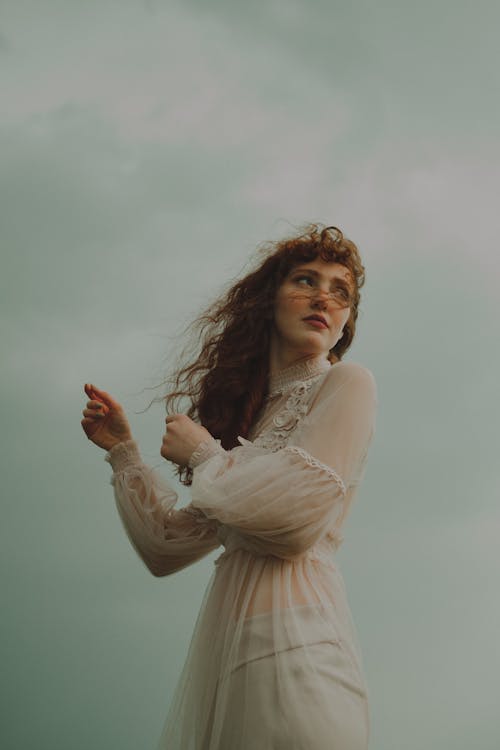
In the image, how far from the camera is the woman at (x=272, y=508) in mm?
2826

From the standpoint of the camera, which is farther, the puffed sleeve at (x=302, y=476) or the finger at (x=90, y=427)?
the finger at (x=90, y=427)

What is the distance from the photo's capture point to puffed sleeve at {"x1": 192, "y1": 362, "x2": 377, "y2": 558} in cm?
289

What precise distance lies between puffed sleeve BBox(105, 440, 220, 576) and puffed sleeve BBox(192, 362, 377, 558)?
1.76 feet

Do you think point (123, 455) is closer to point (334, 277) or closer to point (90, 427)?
point (90, 427)

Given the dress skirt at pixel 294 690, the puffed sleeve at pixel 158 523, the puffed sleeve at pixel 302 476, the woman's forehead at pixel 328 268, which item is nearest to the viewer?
the dress skirt at pixel 294 690

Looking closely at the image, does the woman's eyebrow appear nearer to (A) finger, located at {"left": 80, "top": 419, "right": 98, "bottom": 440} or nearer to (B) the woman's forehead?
(B) the woman's forehead

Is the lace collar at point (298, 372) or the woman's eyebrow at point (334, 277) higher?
the woman's eyebrow at point (334, 277)

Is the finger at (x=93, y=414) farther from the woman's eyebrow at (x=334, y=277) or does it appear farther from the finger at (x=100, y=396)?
the woman's eyebrow at (x=334, y=277)

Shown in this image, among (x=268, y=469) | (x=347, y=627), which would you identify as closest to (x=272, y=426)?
(x=268, y=469)

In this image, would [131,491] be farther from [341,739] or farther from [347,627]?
[341,739]

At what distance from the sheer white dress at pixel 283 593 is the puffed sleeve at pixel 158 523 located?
0.26 m

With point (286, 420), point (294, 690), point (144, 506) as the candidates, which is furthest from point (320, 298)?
point (294, 690)

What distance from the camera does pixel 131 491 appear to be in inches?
146

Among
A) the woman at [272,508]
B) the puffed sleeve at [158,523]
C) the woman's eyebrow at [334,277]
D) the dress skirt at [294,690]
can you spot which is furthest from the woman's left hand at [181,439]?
the woman's eyebrow at [334,277]
